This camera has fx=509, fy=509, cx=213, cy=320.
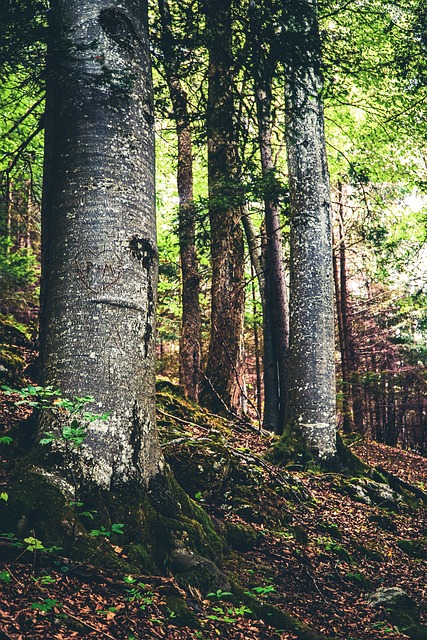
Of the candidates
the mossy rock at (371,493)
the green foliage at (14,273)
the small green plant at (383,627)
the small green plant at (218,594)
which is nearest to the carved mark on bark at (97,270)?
the small green plant at (218,594)

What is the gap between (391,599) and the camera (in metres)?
4.36

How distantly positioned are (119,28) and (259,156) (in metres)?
11.3

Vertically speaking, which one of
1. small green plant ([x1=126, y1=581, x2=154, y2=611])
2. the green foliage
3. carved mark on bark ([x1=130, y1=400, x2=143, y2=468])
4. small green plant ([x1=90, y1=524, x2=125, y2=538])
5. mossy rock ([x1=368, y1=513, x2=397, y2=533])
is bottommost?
mossy rock ([x1=368, y1=513, x2=397, y2=533])

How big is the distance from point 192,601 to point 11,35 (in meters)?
4.09

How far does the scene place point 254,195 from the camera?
9078 mm

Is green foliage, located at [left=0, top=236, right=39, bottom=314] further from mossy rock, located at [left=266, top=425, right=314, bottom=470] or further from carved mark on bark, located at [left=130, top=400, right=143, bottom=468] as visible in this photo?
carved mark on bark, located at [left=130, top=400, right=143, bottom=468]

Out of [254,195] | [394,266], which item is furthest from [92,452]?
[394,266]

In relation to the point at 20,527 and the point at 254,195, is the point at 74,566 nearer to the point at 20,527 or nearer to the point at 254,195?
the point at 20,527

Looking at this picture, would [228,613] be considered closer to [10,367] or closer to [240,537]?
[240,537]

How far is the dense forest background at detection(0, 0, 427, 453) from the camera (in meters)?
5.40

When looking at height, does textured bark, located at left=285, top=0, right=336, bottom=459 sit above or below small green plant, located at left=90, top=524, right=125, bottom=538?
above

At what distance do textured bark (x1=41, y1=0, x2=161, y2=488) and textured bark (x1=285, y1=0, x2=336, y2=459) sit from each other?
4141 millimetres

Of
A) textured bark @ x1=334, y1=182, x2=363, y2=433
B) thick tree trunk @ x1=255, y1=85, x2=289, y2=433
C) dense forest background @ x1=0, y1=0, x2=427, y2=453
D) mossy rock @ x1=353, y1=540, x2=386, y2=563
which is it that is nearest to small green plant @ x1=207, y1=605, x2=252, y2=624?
mossy rock @ x1=353, y1=540, x2=386, y2=563

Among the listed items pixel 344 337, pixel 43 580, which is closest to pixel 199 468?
pixel 43 580
